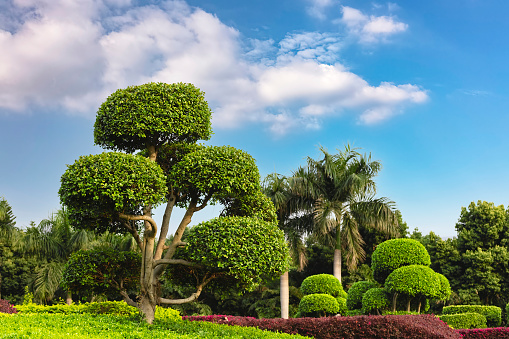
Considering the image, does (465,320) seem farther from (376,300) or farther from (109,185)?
(109,185)

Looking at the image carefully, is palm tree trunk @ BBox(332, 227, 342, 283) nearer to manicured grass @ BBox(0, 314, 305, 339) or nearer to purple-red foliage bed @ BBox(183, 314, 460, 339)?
purple-red foliage bed @ BBox(183, 314, 460, 339)

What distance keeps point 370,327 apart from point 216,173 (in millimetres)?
4575

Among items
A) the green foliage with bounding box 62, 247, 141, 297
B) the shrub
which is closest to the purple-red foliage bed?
the green foliage with bounding box 62, 247, 141, 297

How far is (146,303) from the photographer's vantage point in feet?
24.9

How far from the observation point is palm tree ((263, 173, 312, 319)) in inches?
681

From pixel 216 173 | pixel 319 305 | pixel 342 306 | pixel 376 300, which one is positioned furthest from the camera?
pixel 342 306

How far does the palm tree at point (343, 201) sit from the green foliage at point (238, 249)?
956 centimetres

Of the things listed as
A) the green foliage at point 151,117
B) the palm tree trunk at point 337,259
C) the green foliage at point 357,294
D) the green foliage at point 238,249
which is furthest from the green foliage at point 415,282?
the green foliage at point 151,117

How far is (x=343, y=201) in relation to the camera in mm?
17625

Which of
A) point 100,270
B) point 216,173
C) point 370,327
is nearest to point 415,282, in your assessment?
point 370,327

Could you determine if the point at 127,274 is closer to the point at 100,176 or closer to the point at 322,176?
the point at 100,176

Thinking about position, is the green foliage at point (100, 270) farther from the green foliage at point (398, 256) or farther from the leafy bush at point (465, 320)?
the leafy bush at point (465, 320)

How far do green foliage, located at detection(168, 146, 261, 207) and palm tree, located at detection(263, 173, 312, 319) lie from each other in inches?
376

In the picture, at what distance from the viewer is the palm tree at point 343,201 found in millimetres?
16891
